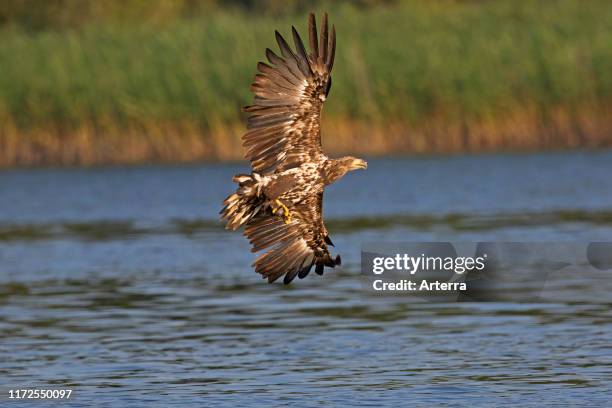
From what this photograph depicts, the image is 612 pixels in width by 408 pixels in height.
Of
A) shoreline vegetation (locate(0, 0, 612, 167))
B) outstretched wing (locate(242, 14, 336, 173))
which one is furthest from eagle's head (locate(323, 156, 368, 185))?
shoreline vegetation (locate(0, 0, 612, 167))

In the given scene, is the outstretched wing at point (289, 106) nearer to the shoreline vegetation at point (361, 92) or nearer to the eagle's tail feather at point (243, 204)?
the eagle's tail feather at point (243, 204)

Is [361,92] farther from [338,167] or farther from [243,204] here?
[243,204]

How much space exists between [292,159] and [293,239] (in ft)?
1.69

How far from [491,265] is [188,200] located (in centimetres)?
933

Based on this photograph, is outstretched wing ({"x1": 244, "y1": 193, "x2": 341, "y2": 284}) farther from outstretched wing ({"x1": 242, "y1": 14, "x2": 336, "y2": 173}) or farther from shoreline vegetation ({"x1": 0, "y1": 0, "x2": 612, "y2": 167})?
shoreline vegetation ({"x1": 0, "y1": 0, "x2": 612, "y2": 167})

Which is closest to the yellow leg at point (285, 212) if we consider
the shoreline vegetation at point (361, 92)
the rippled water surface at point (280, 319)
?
the rippled water surface at point (280, 319)

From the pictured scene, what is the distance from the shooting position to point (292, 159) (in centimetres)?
1041

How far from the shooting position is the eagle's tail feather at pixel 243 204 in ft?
32.1

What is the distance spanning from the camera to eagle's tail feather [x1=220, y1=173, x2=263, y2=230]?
979 centimetres

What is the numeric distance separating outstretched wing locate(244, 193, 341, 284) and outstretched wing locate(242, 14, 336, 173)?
328 millimetres

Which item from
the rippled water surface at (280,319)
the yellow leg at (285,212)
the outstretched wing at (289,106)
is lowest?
the rippled water surface at (280,319)

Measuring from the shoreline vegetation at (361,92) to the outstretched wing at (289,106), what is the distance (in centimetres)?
1711

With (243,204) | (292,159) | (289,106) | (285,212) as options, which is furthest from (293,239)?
(289,106)

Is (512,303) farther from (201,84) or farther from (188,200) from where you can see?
(201,84)
